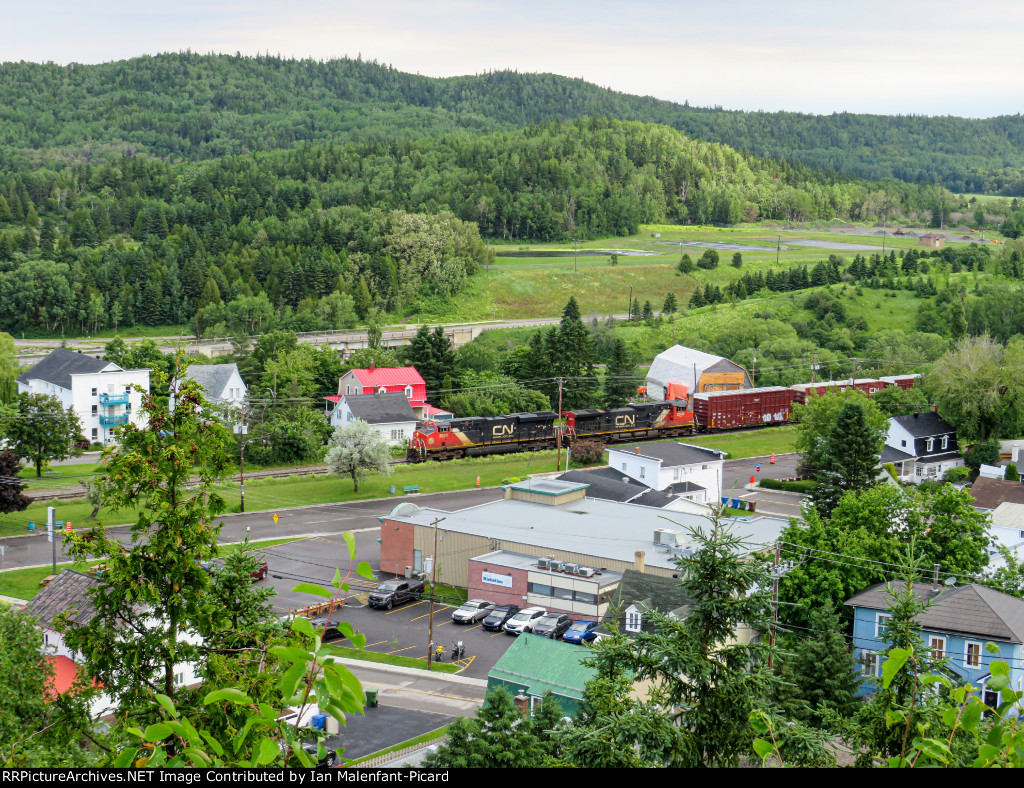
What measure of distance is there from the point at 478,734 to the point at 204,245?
104203 millimetres

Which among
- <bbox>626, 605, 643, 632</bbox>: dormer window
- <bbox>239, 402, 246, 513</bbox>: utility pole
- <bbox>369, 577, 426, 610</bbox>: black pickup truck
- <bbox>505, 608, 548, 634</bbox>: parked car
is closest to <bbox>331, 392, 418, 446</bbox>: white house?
<bbox>239, 402, 246, 513</bbox>: utility pole

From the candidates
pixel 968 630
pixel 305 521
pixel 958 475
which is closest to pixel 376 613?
pixel 305 521

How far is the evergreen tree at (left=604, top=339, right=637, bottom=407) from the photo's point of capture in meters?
69.6

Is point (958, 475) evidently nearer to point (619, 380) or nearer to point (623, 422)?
point (623, 422)

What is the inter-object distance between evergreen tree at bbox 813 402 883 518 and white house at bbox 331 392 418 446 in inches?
1063

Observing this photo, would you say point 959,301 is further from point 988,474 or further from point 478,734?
point 478,734

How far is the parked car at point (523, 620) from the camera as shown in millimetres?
33884

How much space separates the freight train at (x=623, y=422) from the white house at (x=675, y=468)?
18.6 feet

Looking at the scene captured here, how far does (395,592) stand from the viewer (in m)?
36.9

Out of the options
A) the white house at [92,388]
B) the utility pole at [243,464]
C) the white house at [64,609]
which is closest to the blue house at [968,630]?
the white house at [64,609]

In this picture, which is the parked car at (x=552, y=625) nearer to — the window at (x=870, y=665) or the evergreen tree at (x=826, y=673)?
the evergreen tree at (x=826, y=673)

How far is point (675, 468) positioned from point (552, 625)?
18017 millimetres

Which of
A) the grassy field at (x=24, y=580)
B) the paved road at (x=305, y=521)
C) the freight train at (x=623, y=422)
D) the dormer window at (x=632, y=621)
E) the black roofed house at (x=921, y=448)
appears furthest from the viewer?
the freight train at (x=623, y=422)

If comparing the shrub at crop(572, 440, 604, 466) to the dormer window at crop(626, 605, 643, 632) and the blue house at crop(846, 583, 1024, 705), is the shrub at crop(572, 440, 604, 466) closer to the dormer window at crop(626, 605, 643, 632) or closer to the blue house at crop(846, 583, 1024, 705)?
the dormer window at crop(626, 605, 643, 632)
